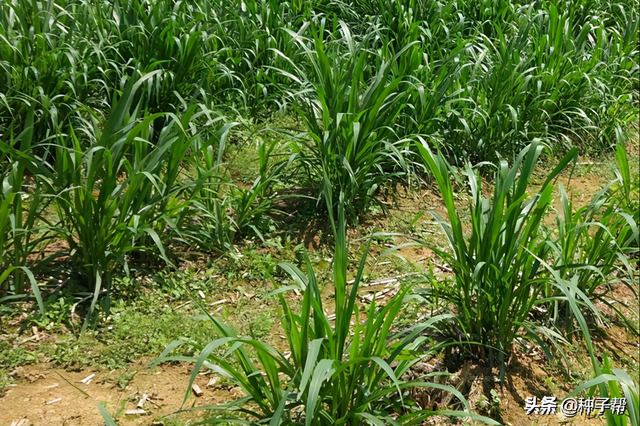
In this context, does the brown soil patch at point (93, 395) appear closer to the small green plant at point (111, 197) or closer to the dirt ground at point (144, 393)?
the dirt ground at point (144, 393)

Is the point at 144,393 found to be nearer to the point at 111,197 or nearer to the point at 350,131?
the point at 111,197

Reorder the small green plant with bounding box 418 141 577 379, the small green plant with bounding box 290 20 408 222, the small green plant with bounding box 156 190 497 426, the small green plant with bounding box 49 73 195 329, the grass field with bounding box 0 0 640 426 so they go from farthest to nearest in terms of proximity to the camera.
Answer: the small green plant with bounding box 290 20 408 222 → the small green plant with bounding box 49 73 195 329 → the small green plant with bounding box 418 141 577 379 → the grass field with bounding box 0 0 640 426 → the small green plant with bounding box 156 190 497 426

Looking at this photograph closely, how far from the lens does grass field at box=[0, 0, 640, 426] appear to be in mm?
2254

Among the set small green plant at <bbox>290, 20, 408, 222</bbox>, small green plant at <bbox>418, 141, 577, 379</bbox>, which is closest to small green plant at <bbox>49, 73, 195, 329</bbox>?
small green plant at <bbox>290, 20, 408, 222</bbox>

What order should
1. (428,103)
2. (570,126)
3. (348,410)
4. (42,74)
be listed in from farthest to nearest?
(570,126)
(428,103)
(42,74)
(348,410)

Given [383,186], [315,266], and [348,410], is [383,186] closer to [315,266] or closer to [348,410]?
[315,266]

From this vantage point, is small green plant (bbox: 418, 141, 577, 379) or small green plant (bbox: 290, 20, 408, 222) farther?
small green plant (bbox: 290, 20, 408, 222)

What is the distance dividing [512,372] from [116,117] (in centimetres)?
184

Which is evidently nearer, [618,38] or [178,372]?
[178,372]

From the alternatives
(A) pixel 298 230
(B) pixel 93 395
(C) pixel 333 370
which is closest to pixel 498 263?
(C) pixel 333 370

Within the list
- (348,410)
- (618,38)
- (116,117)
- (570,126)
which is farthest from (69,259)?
(618,38)

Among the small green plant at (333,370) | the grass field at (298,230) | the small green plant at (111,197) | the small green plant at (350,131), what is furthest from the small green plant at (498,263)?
the small green plant at (111,197)

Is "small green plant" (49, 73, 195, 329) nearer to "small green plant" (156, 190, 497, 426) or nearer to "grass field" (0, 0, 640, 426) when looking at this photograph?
"grass field" (0, 0, 640, 426)

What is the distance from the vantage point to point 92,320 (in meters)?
2.68
